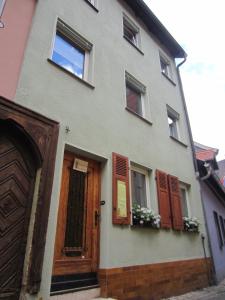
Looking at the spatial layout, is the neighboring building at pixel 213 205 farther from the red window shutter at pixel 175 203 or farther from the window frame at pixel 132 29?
the window frame at pixel 132 29

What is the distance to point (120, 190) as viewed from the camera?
4.47m

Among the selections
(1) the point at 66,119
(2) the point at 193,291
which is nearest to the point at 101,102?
(1) the point at 66,119

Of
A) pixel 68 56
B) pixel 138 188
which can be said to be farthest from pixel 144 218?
pixel 68 56

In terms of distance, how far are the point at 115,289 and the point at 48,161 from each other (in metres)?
2.28

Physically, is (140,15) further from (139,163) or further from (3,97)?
(3,97)

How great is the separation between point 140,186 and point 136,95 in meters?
2.81

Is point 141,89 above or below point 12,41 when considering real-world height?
above

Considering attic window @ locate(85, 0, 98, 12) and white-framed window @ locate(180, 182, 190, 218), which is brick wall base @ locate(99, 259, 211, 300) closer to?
white-framed window @ locate(180, 182, 190, 218)

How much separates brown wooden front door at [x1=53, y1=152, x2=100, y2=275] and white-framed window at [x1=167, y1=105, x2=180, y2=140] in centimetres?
440

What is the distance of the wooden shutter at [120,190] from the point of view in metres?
4.20

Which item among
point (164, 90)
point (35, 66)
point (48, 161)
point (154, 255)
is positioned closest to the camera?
point (48, 161)

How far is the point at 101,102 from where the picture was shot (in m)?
4.95

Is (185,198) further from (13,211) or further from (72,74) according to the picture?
(13,211)

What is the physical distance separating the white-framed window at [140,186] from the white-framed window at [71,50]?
93.3 inches
